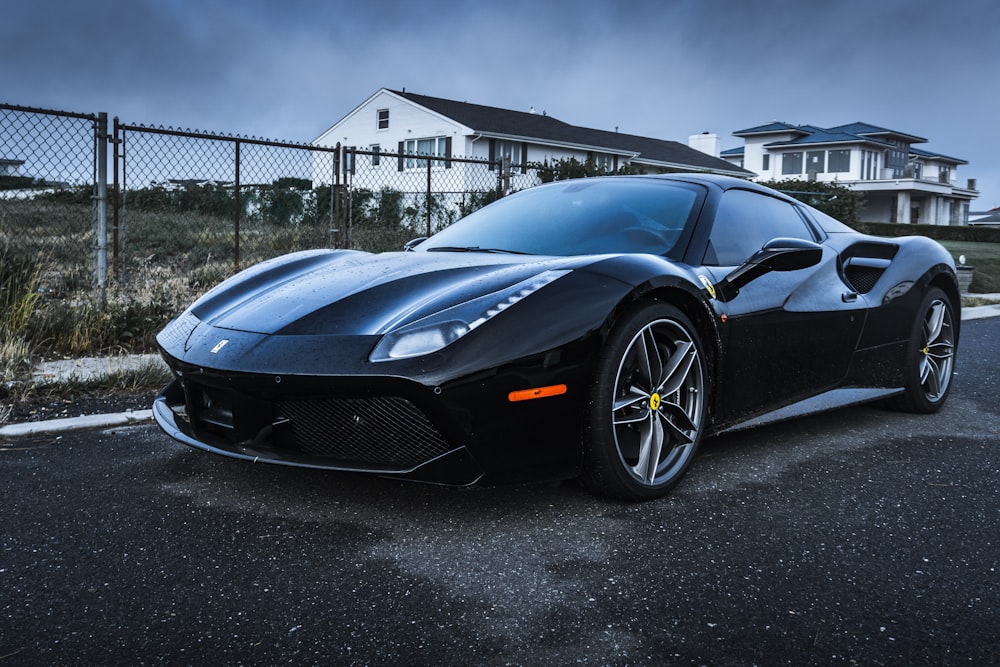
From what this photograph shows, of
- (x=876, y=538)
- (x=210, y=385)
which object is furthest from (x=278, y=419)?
(x=876, y=538)

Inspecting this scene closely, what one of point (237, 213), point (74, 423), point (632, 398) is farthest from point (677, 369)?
point (237, 213)

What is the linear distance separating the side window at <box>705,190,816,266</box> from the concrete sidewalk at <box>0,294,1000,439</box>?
8.82 ft

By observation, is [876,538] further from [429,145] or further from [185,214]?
[429,145]

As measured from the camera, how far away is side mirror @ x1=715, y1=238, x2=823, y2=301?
347 centimetres

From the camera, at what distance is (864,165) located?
5397cm

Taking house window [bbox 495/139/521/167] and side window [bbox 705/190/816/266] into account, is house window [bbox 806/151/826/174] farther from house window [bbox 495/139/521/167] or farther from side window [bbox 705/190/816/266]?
side window [bbox 705/190/816/266]

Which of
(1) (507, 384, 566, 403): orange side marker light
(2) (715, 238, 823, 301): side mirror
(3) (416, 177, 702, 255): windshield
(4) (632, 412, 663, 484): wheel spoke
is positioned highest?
(3) (416, 177, 702, 255): windshield

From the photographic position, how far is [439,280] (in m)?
3.08

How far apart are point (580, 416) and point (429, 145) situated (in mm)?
35889

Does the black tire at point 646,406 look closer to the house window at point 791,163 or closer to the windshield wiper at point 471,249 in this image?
the windshield wiper at point 471,249

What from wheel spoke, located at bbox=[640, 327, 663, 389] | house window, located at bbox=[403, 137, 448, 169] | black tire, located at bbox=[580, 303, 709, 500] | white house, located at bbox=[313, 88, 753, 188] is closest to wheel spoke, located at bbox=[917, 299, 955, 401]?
black tire, located at bbox=[580, 303, 709, 500]

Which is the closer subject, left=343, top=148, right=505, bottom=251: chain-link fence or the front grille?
the front grille

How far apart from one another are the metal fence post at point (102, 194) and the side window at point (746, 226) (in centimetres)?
487

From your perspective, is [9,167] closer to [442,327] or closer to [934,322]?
[442,327]
